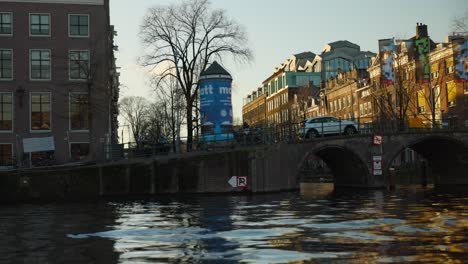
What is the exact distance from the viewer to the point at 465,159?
4700cm

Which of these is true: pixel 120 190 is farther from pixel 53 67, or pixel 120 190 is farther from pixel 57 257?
pixel 57 257

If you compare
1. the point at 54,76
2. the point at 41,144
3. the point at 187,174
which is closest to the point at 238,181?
the point at 187,174

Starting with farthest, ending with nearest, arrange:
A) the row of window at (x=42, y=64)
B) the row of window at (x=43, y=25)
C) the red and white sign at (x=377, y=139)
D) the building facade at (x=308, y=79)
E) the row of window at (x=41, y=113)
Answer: the building facade at (x=308, y=79) → the row of window at (x=43, y=25) → the row of window at (x=42, y=64) → the row of window at (x=41, y=113) → the red and white sign at (x=377, y=139)

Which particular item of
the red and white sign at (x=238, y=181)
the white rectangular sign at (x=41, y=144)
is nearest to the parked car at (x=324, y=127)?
the red and white sign at (x=238, y=181)

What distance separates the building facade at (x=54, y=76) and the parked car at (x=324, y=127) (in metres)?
16.0

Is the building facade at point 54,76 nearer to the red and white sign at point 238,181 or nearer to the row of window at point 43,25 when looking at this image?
the row of window at point 43,25

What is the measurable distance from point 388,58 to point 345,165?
11.0 metres

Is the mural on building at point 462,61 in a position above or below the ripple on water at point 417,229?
above

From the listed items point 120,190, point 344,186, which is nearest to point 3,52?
point 120,190

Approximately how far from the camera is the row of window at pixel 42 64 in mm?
49156

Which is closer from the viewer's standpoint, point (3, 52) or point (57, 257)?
point (57, 257)

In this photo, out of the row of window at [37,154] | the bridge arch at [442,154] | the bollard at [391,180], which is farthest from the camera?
the row of window at [37,154]

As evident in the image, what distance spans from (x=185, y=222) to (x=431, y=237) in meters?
8.15

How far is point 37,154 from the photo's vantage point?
4709 centimetres
